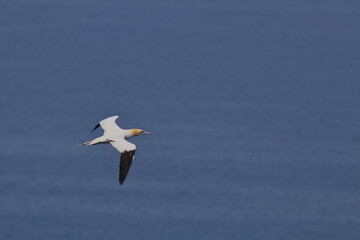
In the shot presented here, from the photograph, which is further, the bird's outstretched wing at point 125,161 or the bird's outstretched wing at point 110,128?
the bird's outstretched wing at point 110,128

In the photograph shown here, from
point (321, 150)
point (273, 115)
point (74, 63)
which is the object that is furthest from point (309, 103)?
point (74, 63)

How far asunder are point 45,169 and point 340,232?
1127 inches

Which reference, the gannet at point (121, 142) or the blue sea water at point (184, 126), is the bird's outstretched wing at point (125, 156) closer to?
the gannet at point (121, 142)

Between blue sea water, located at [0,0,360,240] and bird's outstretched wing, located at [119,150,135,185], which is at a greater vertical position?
blue sea water, located at [0,0,360,240]

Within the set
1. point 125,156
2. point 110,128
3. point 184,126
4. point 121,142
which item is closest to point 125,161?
point 125,156

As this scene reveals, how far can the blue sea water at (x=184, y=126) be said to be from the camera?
4395 inches

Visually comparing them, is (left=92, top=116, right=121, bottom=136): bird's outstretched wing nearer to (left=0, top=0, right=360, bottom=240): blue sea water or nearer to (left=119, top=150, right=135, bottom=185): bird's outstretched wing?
(left=119, top=150, right=135, bottom=185): bird's outstretched wing

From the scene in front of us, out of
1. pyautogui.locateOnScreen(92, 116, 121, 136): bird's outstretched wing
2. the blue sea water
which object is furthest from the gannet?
the blue sea water

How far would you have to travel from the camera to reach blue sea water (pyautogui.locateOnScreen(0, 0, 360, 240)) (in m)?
112

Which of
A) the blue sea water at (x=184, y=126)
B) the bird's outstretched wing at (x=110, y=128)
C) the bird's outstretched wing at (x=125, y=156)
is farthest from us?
the blue sea water at (x=184, y=126)

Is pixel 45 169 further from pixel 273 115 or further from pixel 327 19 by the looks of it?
pixel 327 19

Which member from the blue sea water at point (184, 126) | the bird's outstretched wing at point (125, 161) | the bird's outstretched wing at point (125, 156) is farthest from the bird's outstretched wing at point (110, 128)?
the blue sea water at point (184, 126)

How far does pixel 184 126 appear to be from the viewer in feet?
456

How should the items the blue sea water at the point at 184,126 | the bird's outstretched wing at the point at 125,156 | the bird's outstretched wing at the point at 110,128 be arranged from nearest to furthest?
the bird's outstretched wing at the point at 125,156, the bird's outstretched wing at the point at 110,128, the blue sea water at the point at 184,126
